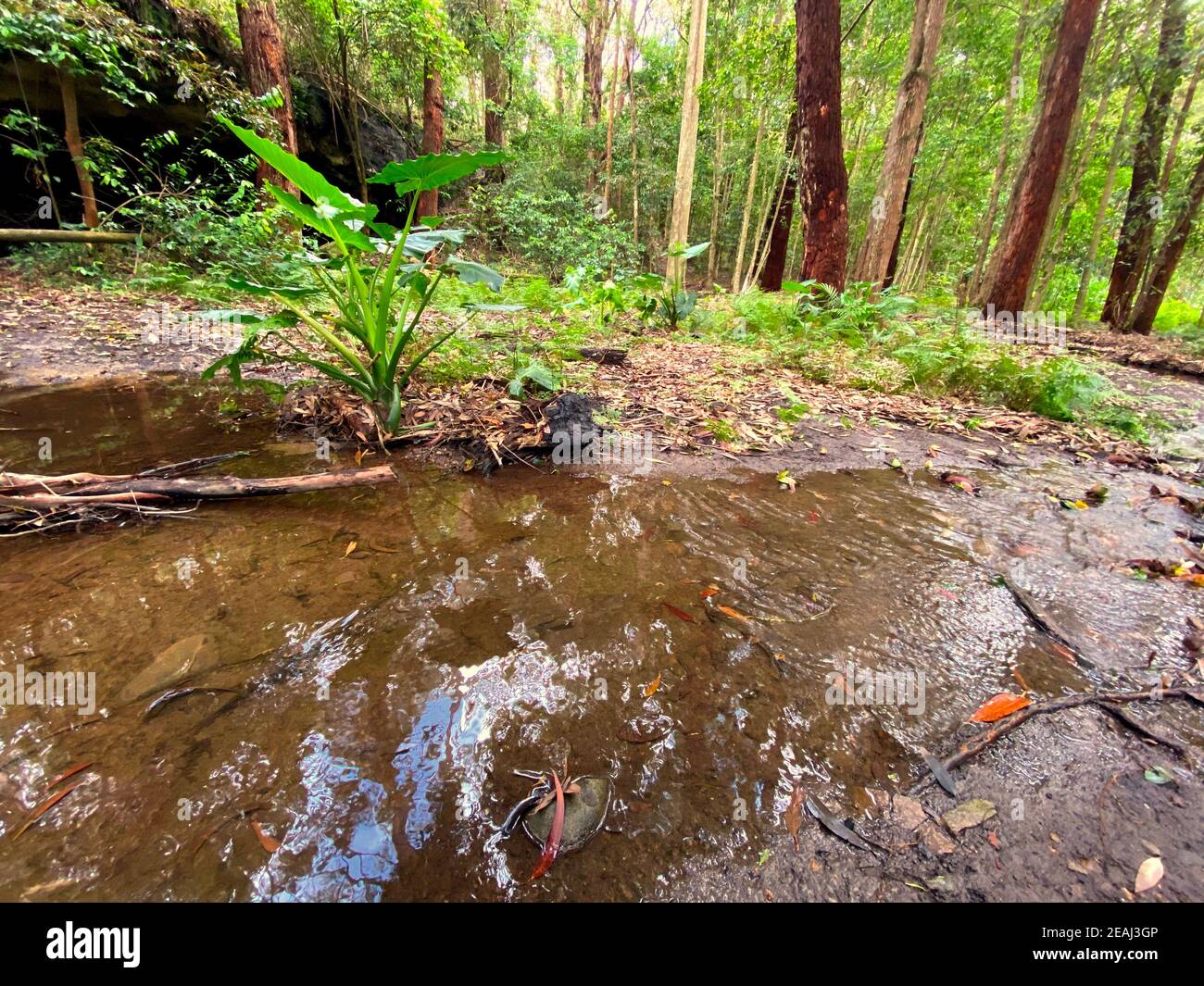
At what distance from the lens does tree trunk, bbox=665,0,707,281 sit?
6680 millimetres

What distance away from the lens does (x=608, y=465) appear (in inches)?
110

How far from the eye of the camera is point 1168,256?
8.59 metres

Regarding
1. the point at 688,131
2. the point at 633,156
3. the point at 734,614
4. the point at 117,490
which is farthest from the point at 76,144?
the point at 633,156

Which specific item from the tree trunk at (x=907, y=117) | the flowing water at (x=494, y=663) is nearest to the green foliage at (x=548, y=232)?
the tree trunk at (x=907, y=117)

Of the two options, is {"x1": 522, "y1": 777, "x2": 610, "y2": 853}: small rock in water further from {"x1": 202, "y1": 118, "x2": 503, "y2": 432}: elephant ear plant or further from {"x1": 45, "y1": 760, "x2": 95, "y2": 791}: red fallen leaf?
{"x1": 202, "y1": 118, "x2": 503, "y2": 432}: elephant ear plant

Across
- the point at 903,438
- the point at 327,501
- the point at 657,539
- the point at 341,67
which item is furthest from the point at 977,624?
the point at 341,67

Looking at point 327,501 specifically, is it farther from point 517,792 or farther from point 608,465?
point 517,792

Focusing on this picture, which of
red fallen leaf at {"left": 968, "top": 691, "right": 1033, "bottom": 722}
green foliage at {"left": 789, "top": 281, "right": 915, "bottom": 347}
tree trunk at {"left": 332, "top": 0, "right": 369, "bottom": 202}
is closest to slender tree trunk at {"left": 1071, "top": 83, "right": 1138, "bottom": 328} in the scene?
green foliage at {"left": 789, "top": 281, "right": 915, "bottom": 347}

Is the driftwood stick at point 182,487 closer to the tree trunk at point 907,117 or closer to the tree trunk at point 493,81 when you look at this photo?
the tree trunk at point 907,117

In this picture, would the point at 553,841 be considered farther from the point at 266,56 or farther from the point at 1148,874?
the point at 266,56

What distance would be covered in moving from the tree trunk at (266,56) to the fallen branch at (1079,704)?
9.22 meters

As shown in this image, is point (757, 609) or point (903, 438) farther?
point (903, 438)

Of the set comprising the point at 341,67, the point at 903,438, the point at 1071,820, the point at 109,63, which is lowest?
the point at 1071,820
